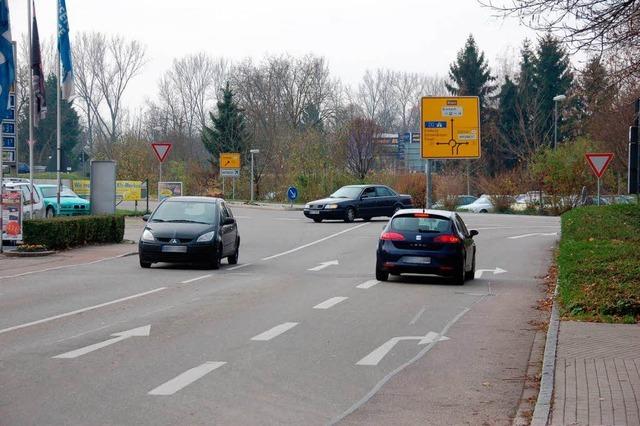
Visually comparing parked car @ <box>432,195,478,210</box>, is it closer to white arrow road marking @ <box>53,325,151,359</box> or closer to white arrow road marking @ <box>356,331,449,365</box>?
white arrow road marking @ <box>356,331,449,365</box>

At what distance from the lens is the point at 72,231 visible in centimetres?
2773

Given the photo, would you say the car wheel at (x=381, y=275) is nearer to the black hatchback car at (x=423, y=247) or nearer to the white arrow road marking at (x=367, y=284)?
the black hatchback car at (x=423, y=247)

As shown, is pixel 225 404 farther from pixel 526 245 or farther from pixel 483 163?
pixel 483 163

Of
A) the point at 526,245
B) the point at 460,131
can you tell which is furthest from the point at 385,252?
the point at 460,131

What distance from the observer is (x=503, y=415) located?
326 inches

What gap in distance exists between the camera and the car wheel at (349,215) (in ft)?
146

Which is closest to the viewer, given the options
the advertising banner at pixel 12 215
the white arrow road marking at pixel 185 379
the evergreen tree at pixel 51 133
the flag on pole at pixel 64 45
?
the white arrow road marking at pixel 185 379

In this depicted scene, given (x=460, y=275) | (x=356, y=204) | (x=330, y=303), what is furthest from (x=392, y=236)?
(x=356, y=204)

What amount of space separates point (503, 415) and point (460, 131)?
106ft

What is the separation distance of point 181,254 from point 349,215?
76.4 feet

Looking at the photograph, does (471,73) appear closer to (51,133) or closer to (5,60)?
(51,133)

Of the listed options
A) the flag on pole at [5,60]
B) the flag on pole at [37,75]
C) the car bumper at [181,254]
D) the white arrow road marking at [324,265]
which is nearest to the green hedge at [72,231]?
the flag on pole at [37,75]

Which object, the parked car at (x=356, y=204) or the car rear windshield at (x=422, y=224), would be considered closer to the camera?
the car rear windshield at (x=422, y=224)

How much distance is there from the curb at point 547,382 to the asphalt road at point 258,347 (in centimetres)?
28
